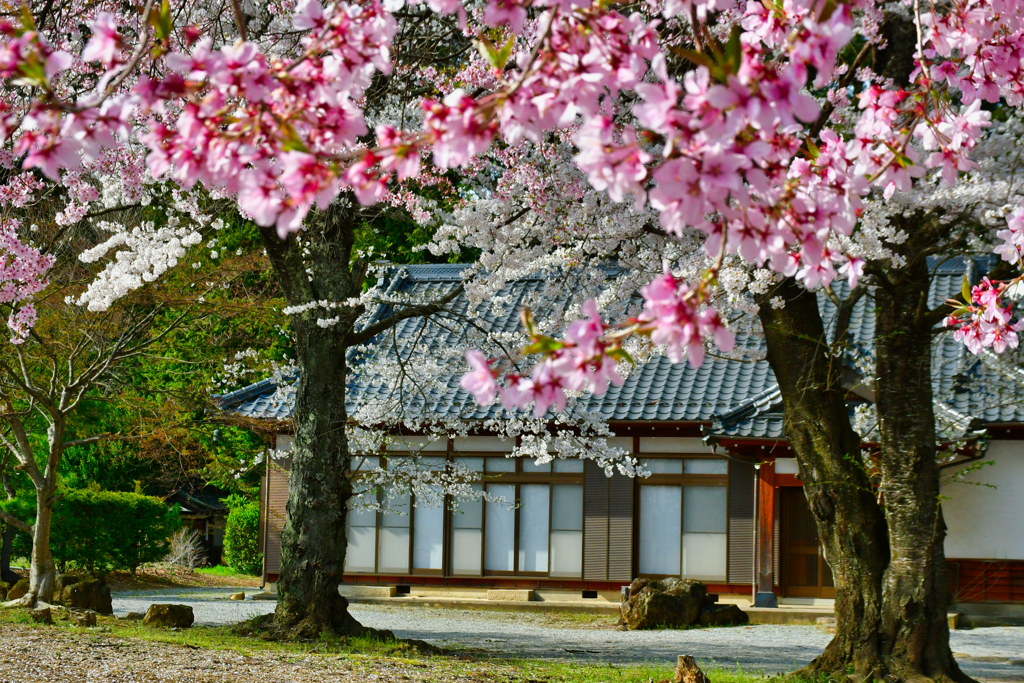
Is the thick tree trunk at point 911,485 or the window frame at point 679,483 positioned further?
the window frame at point 679,483

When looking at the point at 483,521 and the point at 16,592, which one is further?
the point at 483,521

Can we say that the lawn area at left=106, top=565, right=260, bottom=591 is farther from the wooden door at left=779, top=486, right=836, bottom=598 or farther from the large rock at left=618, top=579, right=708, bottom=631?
the wooden door at left=779, top=486, right=836, bottom=598

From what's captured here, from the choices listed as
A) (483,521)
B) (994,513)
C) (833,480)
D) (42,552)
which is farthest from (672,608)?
(42,552)

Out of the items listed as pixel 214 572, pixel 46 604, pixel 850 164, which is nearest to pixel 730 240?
pixel 850 164

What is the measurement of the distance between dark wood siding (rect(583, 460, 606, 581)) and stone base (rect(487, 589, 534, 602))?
0.83m

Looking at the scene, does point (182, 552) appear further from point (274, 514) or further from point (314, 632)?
point (314, 632)

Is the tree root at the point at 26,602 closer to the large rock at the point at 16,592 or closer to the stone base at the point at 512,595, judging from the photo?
the large rock at the point at 16,592

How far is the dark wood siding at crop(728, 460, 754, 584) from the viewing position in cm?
1282

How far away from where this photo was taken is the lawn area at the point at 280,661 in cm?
594

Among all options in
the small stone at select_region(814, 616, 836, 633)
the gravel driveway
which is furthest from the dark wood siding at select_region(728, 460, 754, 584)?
the gravel driveway

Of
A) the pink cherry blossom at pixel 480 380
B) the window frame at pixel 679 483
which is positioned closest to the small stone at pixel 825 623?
the window frame at pixel 679 483

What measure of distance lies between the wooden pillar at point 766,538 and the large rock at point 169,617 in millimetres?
6903

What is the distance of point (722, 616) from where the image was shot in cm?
1151

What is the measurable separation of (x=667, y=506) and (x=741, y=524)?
101cm
